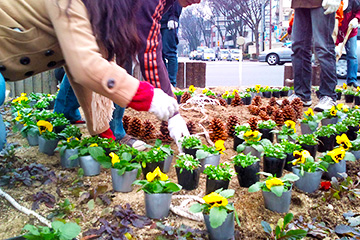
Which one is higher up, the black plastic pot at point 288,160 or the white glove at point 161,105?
the white glove at point 161,105

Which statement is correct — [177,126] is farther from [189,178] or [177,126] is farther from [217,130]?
[217,130]

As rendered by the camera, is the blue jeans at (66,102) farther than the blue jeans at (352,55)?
No

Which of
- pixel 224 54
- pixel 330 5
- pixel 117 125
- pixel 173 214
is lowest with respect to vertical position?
pixel 224 54

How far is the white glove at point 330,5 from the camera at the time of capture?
12.0ft

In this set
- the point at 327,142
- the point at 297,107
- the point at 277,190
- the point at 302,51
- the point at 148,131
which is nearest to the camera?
the point at 277,190

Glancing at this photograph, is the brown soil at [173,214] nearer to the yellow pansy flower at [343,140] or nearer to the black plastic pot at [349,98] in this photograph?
the yellow pansy flower at [343,140]

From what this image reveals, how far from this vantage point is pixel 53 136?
254 centimetres

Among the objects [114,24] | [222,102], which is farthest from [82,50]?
[222,102]

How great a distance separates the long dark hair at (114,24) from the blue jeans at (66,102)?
1392 millimetres

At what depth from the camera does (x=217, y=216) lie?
4.71ft

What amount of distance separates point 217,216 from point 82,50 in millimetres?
834

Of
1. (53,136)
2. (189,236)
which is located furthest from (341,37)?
(189,236)

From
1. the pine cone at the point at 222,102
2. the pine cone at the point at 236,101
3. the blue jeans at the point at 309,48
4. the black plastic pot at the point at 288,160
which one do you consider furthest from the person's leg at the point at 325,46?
the black plastic pot at the point at 288,160

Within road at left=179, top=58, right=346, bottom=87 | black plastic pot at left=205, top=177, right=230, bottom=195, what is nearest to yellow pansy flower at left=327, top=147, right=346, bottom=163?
black plastic pot at left=205, top=177, right=230, bottom=195
